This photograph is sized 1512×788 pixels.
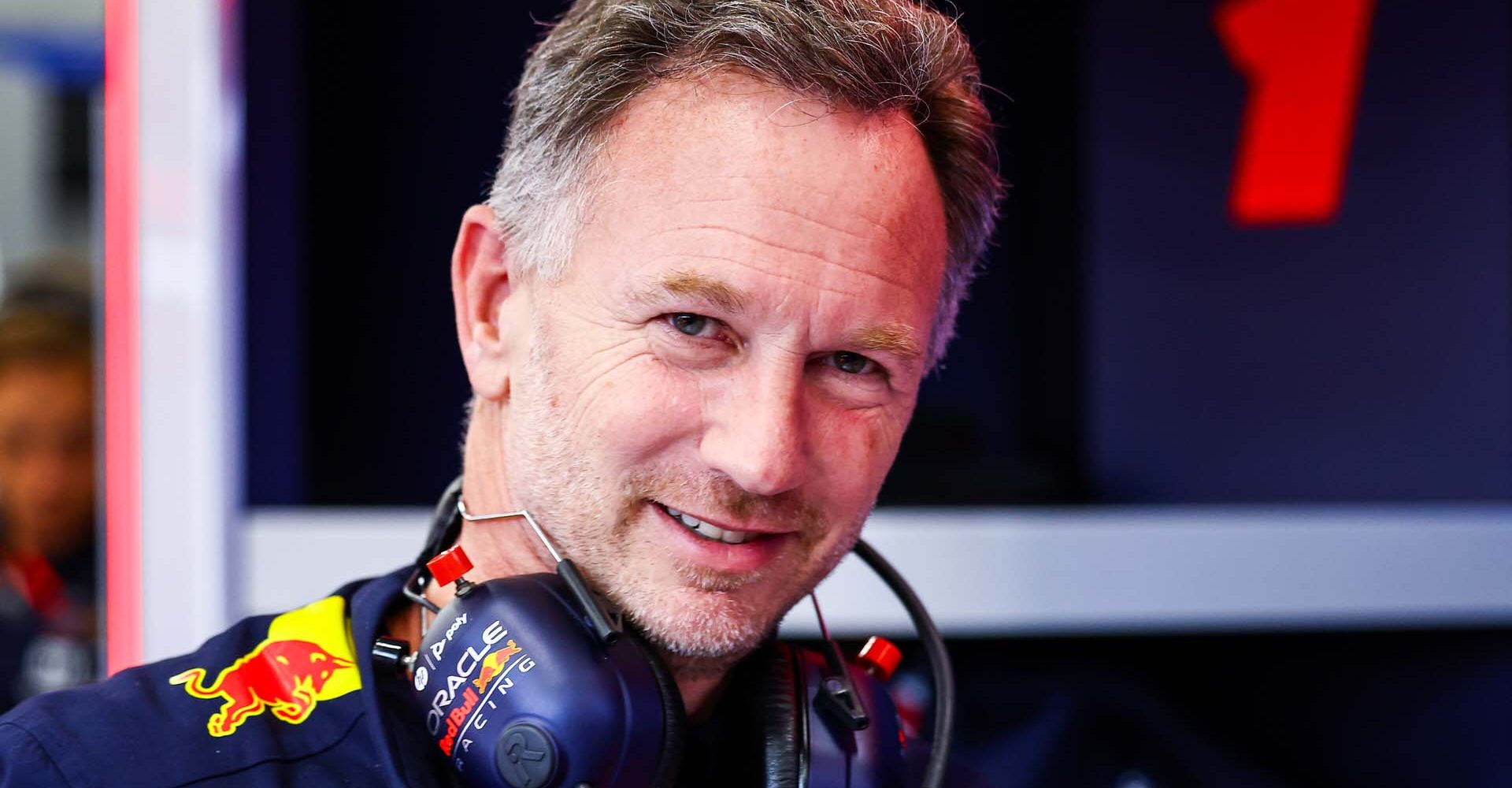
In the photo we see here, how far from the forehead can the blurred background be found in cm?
104

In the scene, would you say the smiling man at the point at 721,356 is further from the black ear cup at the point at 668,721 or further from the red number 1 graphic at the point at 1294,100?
the red number 1 graphic at the point at 1294,100

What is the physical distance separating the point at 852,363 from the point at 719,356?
0.35 feet

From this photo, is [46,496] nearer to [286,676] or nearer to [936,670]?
[286,676]

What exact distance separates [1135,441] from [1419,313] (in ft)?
1.65

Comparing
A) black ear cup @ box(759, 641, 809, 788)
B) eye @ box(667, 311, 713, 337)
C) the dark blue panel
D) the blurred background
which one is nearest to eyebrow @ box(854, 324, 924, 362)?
eye @ box(667, 311, 713, 337)

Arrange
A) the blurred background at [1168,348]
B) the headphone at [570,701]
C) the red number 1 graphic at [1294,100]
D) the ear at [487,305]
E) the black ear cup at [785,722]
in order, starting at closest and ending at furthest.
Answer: the headphone at [570,701] < the black ear cup at [785,722] < the ear at [487,305] < the blurred background at [1168,348] < the red number 1 graphic at [1294,100]

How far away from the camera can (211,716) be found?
2.92ft

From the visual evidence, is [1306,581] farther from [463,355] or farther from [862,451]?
[463,355]

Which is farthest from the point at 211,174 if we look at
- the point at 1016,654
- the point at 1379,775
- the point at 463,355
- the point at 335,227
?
the point at 1379,775

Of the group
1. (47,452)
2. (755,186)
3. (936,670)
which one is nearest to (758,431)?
(755,186)

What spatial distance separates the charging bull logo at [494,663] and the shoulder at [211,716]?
0.13 metres

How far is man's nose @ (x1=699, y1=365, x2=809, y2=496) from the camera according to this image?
2.88ft

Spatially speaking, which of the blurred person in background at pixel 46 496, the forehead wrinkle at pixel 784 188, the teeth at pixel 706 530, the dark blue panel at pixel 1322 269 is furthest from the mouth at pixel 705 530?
the blurred person in background at pixel 46 496

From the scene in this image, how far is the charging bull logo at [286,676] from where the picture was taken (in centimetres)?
90
